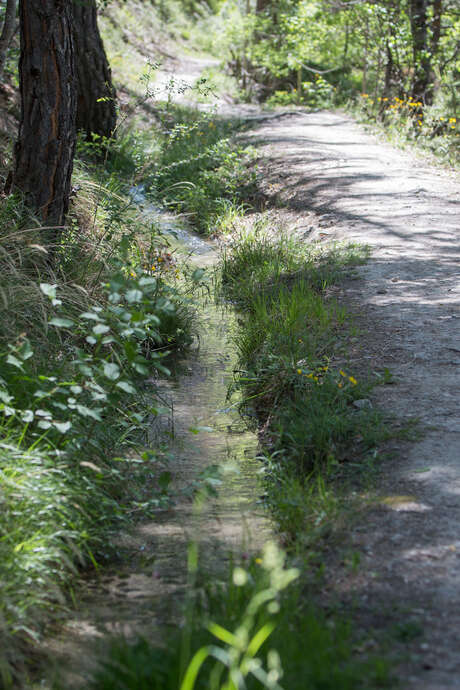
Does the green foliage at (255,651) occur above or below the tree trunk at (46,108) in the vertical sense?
below

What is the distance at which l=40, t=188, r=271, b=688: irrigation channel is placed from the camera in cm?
253

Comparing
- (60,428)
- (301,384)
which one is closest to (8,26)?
(301,384)

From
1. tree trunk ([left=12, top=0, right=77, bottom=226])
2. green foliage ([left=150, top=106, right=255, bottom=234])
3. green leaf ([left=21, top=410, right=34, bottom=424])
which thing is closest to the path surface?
green foliage ([left=150, top=106, right=255, bottom=234])

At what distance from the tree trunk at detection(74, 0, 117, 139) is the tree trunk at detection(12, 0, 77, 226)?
11.7 ft

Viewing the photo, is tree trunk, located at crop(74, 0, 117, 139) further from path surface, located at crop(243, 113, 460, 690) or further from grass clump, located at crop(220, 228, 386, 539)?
grass clump, located at crop(220, 228, 386, 539)

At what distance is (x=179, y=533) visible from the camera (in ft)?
10.6

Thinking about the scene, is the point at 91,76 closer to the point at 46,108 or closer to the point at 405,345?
the point at 46,108

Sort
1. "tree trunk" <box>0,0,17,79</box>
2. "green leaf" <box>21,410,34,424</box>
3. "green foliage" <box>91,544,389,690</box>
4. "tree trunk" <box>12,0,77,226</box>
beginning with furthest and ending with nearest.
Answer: "tree trunk" <box>0,0,17,79</box> → "tree trunk" <box>12,0,77,226</box> → "green leaf" <box>21,410,34,424</box> → "green foliage" <box>91,544,389,690</box>

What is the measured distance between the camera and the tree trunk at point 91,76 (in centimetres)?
881

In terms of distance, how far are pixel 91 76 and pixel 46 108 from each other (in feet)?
14.4

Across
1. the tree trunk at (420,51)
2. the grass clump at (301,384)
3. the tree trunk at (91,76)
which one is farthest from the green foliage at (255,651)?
the tree trunk at (420,51)

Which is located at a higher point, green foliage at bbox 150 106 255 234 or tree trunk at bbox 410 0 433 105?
tree trunk at bbox 410 0 433 105

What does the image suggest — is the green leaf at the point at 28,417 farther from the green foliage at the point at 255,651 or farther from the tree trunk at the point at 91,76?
the tree trunk at the point at 91,76

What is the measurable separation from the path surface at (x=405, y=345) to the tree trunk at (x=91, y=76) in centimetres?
232
